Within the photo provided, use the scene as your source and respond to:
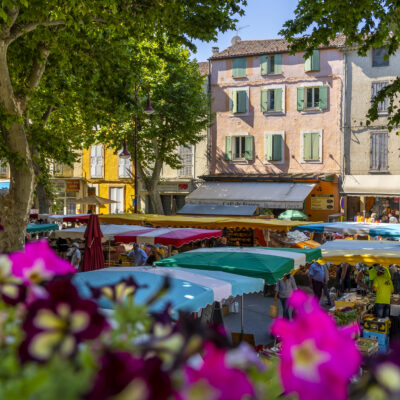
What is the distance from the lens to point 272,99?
3466cm

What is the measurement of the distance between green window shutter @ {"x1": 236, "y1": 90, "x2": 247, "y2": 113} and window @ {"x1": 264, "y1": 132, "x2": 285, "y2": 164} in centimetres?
247

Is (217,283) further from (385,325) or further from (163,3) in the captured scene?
(163,3)

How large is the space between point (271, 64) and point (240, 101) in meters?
3.05

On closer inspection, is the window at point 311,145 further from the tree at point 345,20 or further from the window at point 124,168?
the tree at point 345,20

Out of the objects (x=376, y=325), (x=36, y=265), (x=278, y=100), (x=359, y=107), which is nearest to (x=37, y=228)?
(x=376, y=325)

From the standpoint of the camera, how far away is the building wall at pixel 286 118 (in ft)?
108

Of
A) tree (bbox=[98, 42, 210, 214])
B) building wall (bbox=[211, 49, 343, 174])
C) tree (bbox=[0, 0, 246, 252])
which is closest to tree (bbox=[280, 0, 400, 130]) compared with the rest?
tree (bbox=[0, 0, 246, 252])

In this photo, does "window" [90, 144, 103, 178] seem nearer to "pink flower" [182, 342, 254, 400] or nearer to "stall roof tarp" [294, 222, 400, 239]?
"stall roof tarp" [294, 222, 400, 239]

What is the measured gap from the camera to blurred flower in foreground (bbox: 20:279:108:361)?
108 cm

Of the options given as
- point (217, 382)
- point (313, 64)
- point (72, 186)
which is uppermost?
point (313, 64)

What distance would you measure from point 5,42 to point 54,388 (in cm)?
932

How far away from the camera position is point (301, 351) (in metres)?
1.01

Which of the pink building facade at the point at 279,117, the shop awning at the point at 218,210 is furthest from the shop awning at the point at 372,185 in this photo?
the shop awning at the point at 218,210

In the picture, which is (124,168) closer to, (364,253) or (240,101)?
(240,101)
